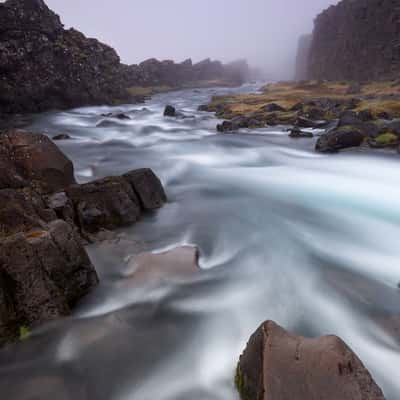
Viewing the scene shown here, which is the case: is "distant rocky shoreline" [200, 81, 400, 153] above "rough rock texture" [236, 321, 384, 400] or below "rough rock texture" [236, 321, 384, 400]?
below

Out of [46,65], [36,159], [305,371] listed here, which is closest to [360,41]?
[46,65]

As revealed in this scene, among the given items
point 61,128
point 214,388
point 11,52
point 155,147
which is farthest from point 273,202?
point 11,52

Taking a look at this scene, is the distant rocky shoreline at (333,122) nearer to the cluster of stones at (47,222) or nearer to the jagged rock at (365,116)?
the jagged rock at (365,116)

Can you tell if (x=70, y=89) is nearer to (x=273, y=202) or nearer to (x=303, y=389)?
(x=273, y=202)

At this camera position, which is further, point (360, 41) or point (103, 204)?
point (360, 41)

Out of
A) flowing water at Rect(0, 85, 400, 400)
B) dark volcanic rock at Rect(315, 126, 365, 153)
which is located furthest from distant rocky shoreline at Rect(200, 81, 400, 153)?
flowing water at Rect(0, 85, 400, 400)

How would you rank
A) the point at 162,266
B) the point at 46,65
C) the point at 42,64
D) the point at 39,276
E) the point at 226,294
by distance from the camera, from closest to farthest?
1. the point at 39,276
2. the point at 226,294
3. the point at 162,266
4. the point at 42,64
5. the point at 46,65

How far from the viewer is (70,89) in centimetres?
3791

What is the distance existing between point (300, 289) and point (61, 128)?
2378 centimetres

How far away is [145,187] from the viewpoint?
8453mm

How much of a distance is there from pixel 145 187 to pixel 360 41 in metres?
60.6

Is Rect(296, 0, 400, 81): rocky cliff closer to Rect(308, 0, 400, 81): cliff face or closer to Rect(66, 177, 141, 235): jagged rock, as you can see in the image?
Rect(308, 0, 400, 81): cliff face

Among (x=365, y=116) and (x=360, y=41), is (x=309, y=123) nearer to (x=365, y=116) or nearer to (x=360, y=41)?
(x=365, y=116)

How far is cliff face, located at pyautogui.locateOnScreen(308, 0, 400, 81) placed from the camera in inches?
1855
